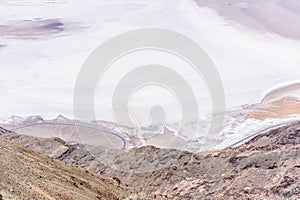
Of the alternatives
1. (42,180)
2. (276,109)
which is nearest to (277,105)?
(276,109)

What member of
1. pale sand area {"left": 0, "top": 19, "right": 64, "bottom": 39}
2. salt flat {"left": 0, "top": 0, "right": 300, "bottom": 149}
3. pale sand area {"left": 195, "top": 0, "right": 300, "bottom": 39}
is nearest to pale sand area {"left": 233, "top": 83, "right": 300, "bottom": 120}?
salt flat {"left": 0, "top": 0, "right": 300, "bottom": 149}

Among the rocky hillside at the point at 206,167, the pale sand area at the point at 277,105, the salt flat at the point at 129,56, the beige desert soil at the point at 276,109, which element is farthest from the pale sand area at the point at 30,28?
the rocky hillside at the point at 206,167

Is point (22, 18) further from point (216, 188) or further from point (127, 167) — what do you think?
point (216, 188)

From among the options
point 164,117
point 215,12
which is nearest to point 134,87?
point 164,117

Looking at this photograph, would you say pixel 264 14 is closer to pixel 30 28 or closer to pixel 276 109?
pixel 276 109

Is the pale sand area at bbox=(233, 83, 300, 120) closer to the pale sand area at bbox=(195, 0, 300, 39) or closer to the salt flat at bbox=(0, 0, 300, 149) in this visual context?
the salt flat at bbox=(0, 0, 300, 149)

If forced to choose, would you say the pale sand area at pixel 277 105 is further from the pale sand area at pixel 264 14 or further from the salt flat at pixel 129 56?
the pale sand area at pixel 264 14
